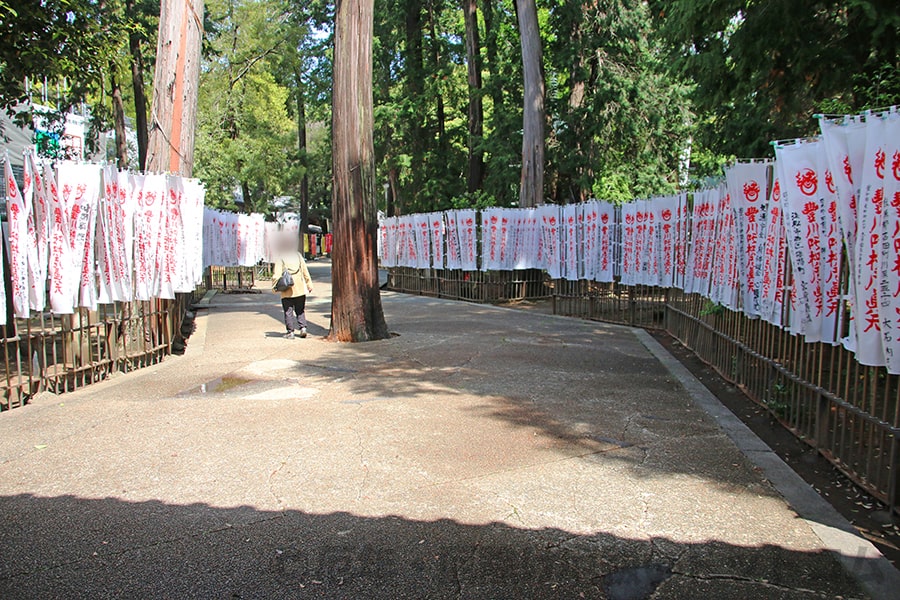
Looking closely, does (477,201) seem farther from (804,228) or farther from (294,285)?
(804,228)

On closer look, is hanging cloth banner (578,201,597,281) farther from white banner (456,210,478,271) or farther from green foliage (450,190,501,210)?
green foliage (450,190,501,210)

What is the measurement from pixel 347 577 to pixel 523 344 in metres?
7.92

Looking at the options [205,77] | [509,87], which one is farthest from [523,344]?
[205,77]

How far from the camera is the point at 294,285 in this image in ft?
40.0

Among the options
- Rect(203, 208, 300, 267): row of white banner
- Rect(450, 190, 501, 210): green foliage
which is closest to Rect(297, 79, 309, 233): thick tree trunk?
Rect(203, 208, 300, 267): row of white banner

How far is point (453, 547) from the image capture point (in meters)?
3.86

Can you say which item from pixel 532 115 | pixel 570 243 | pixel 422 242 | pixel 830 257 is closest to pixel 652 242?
pixel 570 243

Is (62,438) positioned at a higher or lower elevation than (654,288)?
lower

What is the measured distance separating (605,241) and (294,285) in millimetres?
6378

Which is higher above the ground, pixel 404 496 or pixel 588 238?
pixel 588 238

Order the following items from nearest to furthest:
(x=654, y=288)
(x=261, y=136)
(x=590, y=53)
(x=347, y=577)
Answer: (x=347, y=577) → (x=654, y=288) → (x=590, y=53) → (x=261, y=136)

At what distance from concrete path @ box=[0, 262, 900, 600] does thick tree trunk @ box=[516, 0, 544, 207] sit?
38.2ft

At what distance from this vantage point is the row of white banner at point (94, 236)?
6.66 metres

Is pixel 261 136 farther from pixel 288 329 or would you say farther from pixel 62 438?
pixel 62 438
